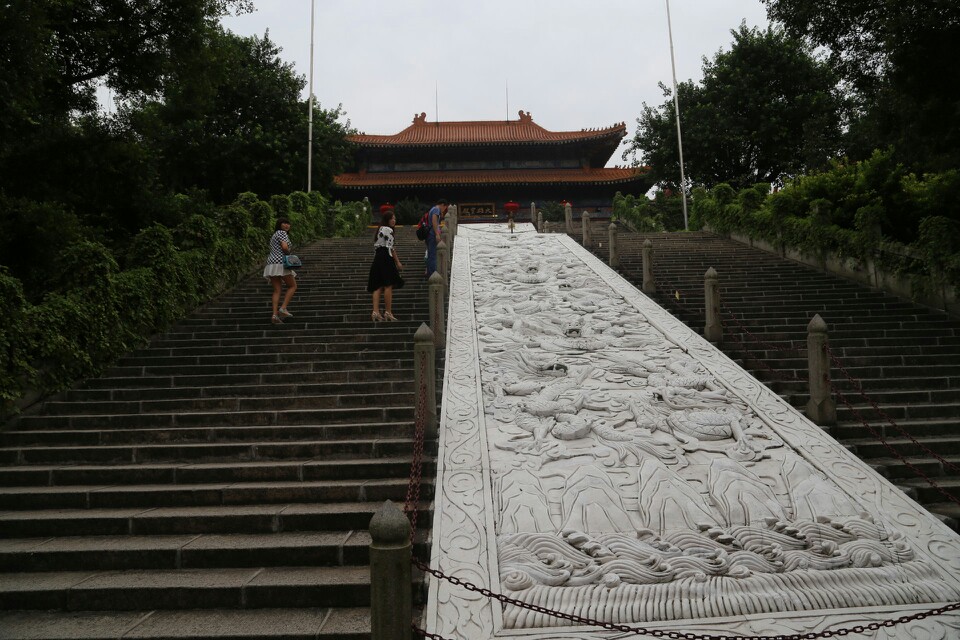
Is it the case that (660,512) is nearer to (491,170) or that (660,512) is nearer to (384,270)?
(384,270)

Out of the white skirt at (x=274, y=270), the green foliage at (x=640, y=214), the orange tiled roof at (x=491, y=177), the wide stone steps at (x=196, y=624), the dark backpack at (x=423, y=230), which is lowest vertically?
the wide stone steps at (x=196, y=624)

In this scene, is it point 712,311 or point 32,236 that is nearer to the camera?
point 712,311

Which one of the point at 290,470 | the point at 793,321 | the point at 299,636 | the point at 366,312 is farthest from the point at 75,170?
the point at 793,321

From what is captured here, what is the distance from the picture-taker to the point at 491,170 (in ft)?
103

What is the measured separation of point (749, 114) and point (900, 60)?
18.9m

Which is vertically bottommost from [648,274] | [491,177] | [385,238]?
[648,274]

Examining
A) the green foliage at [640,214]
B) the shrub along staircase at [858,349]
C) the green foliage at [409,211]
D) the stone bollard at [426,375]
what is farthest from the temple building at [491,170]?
the stone bollard at [426,375]

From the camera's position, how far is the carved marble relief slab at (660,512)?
3.80 m

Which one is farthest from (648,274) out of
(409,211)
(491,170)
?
(491,170)

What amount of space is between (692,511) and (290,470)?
3.24 meters

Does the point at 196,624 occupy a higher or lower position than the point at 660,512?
lower

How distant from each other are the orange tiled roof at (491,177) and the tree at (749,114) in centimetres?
268

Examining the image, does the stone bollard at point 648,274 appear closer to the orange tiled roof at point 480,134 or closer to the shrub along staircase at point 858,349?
the shrub along staircase at point 858,349

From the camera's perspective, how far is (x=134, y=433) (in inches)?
241
